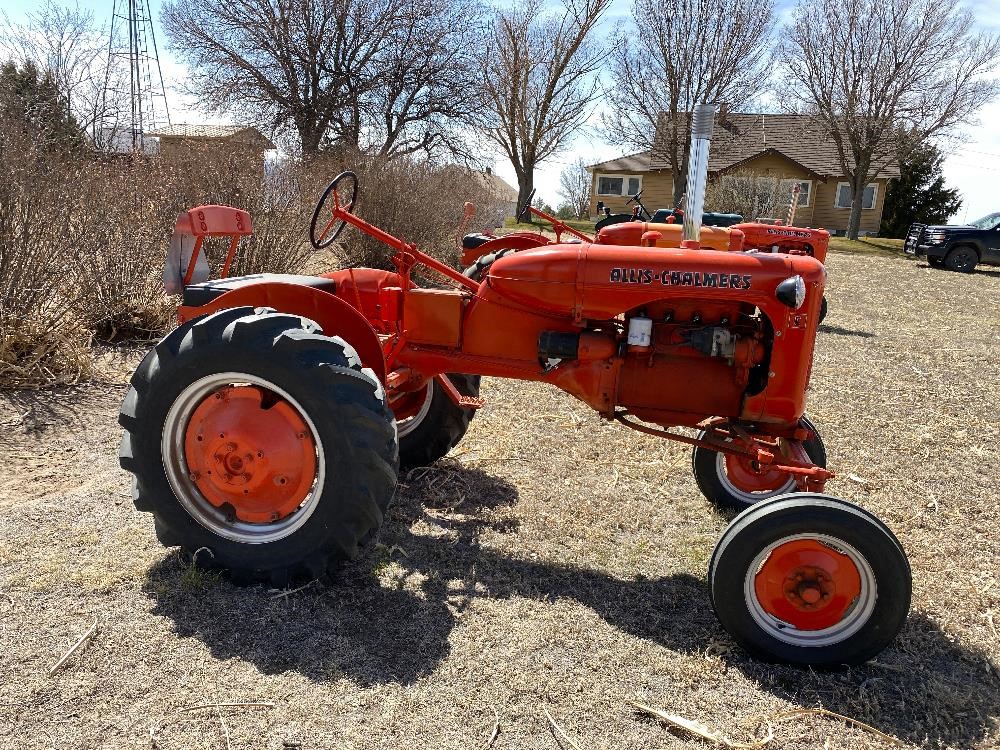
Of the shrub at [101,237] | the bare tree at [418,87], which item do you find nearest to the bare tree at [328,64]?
the bare tree at [418,87]

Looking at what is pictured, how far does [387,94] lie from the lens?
74.8ft

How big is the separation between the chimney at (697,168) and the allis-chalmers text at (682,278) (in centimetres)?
26

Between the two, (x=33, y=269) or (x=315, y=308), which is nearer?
(x=315, y=308)

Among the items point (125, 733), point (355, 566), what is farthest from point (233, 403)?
point (125, 733)

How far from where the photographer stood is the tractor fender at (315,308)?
3.20 m

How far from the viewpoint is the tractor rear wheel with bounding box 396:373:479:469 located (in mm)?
4062

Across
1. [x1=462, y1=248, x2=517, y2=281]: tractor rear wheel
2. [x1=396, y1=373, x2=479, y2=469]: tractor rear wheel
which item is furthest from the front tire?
[x1=396, y1=373, x2=479, y2=469]: tractor rear wheel

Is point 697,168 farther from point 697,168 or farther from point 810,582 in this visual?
point 810,582

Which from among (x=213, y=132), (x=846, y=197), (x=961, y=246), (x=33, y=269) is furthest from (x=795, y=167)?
(x=33, y=269)

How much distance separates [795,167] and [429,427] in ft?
107

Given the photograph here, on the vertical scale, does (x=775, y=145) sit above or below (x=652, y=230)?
above

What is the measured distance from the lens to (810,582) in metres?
2.58

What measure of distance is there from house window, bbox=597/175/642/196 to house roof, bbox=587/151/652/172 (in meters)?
0.42

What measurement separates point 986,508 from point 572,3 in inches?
1090
